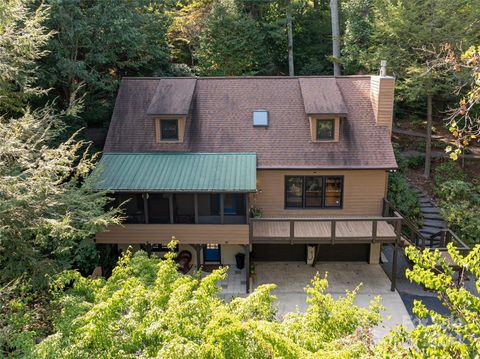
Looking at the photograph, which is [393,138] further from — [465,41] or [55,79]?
[55,79]

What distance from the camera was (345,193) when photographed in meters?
Answer: 16.6

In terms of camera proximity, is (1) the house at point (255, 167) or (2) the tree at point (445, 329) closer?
(2) the tree at point (445, 329)

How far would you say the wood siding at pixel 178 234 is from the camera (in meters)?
14.9

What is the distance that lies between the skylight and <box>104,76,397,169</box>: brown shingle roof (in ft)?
0.63

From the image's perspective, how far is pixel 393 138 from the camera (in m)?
26.0

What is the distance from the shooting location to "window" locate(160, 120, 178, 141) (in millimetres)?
17141

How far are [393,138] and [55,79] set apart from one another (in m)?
19.7

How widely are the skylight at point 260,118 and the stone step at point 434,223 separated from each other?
890cm

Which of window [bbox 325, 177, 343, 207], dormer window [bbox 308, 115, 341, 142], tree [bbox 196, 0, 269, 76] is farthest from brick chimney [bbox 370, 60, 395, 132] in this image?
tree [bbox 196, 0, 269, 76]

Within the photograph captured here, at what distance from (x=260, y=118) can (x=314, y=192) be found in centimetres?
398

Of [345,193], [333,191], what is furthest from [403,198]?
[333,191]

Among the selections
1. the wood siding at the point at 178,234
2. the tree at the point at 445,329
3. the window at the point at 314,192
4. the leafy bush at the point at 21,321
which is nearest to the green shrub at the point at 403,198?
the window at the point at 314,192

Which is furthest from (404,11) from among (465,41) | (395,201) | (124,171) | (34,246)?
(34,246)

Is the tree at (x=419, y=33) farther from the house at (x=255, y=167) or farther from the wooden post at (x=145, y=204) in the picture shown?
the wooden post at (x=145, y=204)
